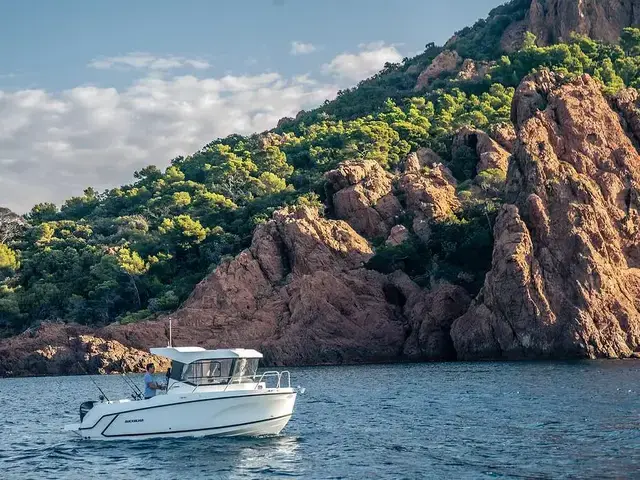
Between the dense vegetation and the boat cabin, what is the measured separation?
47533mm

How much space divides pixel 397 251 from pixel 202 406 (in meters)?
50.5

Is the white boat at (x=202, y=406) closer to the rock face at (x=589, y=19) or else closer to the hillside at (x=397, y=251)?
the hillside at (x=397, y=251)

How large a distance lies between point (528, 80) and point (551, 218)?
2053 centimetres

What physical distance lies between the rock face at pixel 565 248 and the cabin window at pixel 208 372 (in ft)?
130

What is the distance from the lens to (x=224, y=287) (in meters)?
82.0

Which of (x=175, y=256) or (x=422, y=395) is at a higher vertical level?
(x=175, y=256)

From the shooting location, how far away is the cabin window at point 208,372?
33906 mm

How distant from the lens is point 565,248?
233 feet

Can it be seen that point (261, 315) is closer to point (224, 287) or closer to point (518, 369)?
point (224, 287)

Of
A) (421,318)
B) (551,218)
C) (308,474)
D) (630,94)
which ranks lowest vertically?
(308,474)

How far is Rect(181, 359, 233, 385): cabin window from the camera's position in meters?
33.9

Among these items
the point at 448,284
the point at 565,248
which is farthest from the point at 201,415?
the point at 448,284

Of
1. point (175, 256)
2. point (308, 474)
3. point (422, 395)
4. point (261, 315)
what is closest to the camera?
point (308, 474)

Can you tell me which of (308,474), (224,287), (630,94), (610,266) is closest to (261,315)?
(224,287)
